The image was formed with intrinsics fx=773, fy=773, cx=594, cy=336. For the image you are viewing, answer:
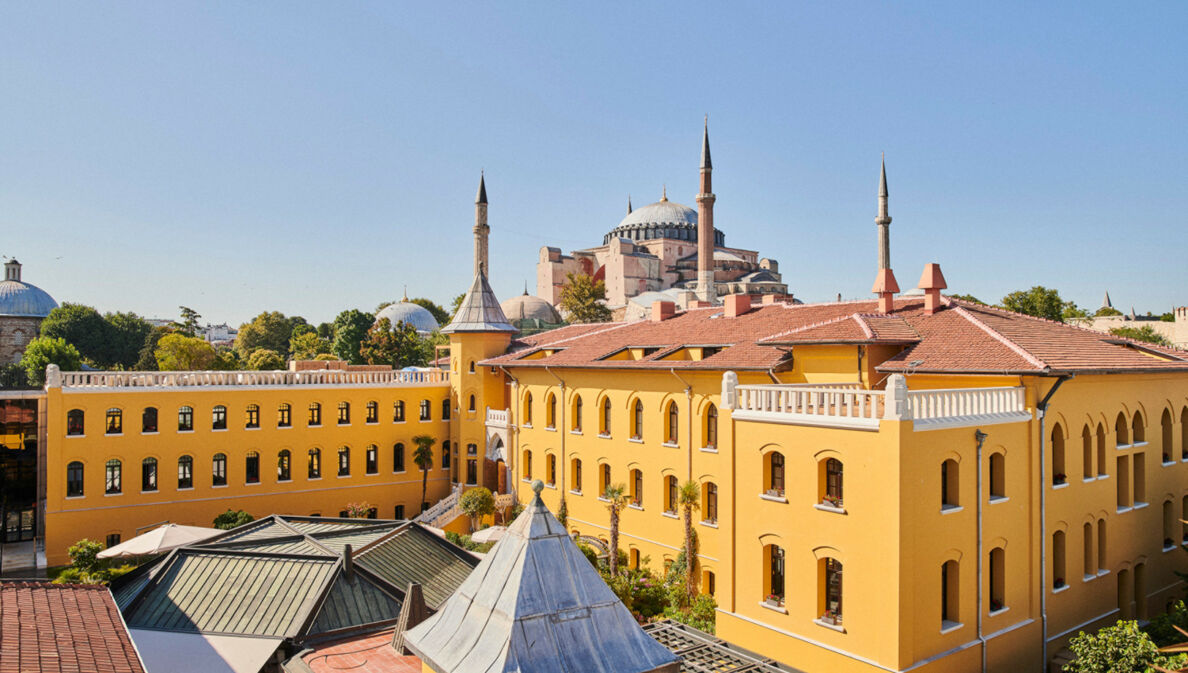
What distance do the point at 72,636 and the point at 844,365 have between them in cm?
1625

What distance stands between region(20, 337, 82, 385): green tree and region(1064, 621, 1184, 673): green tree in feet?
219

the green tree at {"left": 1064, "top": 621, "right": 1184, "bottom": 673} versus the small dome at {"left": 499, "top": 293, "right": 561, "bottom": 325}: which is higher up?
the small dome at {"left": 499, "top": 293, "right": 561, "bottom": 325}

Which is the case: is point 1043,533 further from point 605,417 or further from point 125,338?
point 125,338

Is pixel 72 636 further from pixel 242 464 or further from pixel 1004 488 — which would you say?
pixel 242 464

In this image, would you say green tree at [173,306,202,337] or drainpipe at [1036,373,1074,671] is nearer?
drainpipe at [1036,373,1074,671]

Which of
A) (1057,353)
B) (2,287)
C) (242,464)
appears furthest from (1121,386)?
(2,287)

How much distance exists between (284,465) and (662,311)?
57.6 feet

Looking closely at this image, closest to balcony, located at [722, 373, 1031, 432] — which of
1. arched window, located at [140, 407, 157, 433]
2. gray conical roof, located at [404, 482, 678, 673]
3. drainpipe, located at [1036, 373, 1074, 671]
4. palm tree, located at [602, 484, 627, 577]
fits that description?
drainpipe, located at [1036, 373, 1074, 671]

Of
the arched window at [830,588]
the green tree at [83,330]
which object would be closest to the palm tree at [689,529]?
the arched window at [830,588]

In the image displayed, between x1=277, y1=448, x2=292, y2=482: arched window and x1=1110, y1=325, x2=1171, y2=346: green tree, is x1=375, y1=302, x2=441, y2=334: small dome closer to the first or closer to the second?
x1=277, y1=448, x2=292, y2=482: arched window

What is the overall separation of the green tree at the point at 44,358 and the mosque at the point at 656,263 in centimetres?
4308

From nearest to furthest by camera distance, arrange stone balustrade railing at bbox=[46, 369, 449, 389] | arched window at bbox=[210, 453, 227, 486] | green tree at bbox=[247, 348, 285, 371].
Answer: stone balustrade railing at bbox=[46, 369, 449, 389] → arched window at bbox=[210, 453, 227, 486] → green tree at bbox=[247, 348, 285, 371]

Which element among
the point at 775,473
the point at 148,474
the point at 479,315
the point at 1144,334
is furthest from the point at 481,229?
the point at 1144,334

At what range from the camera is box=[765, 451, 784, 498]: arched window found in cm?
1645
